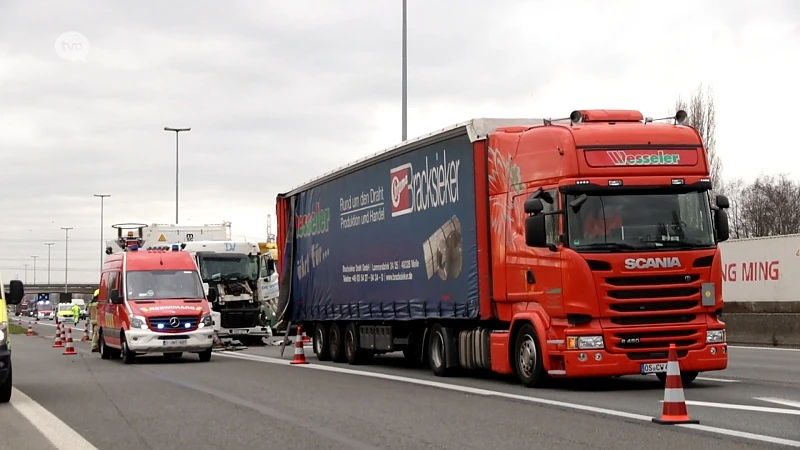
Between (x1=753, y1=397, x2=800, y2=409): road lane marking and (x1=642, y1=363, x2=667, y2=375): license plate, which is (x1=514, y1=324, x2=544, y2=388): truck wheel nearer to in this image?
(x1=642, y1=363, x2=667, y2=375): license plate

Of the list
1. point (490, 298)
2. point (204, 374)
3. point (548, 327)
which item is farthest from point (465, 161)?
point (204, 374)

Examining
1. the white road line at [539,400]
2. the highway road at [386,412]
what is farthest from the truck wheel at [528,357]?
the white road line at [539,400]

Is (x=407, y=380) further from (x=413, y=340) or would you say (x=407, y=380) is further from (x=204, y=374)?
(x=204, y=374)

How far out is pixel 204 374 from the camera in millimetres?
21469

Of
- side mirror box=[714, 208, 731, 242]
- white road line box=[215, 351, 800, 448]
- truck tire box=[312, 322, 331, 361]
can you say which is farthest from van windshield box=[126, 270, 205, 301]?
side mirror box=[714, 208, 731, 242]

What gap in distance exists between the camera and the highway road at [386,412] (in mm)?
10812

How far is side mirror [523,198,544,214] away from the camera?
50.2 feet

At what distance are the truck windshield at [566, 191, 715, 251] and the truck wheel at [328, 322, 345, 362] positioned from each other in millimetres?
10022

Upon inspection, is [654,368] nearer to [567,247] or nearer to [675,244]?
[675,244]

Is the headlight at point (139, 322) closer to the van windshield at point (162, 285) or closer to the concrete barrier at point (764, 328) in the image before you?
the van windshield at point (162, 285)

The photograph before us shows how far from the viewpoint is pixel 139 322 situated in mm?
25844

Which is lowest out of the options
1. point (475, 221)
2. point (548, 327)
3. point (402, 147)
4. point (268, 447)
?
point (268, 447)

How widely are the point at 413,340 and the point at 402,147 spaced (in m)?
3.26

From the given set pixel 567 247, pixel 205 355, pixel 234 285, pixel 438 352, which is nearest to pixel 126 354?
pixel 205 355
